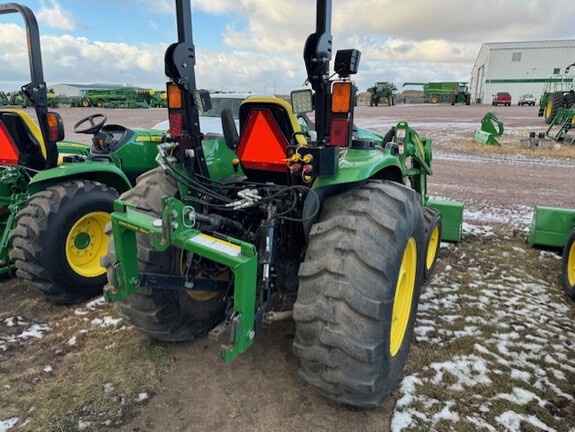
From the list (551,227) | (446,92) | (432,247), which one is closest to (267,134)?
(432,247)

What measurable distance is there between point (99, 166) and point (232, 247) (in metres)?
2.76

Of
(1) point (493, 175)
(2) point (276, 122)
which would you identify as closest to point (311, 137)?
(2) point (276, 122)

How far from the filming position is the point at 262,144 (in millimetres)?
2570

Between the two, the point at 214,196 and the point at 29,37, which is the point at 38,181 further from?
the point at 214,196

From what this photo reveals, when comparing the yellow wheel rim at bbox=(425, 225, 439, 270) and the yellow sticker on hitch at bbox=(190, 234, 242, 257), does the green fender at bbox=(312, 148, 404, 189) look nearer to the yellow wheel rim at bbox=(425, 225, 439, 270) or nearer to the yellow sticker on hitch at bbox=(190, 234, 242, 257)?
the yellow sticker on hitch at bbox=(190, 234, 242, 257)

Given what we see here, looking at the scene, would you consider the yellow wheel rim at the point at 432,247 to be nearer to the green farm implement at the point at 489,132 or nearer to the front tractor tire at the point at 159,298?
the front tractor tire at the point at 159,298

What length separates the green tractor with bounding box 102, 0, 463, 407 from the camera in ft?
7.28

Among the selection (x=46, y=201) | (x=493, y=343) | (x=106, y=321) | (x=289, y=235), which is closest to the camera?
(x=289, y=235)

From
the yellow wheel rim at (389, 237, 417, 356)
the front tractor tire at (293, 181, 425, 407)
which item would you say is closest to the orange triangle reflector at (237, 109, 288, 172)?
the front tractor tire at (293, 181, 425, 407)

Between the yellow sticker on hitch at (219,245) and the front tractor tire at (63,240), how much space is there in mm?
2268

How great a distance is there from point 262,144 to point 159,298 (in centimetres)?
122

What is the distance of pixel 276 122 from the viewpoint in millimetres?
2484

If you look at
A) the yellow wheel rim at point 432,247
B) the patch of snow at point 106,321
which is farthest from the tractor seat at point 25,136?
the yellow wheel rim at point 432,247

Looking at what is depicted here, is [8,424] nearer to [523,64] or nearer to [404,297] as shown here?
[404,297]
